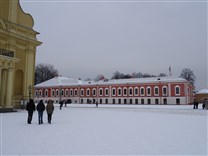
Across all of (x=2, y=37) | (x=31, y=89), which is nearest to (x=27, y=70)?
(x=31, y=89)

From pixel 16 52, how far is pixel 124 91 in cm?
3391

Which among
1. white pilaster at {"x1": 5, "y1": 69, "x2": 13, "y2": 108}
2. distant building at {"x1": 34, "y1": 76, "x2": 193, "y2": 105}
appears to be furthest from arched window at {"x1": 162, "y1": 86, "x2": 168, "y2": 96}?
white pilaster at {"x1": 5, "y1": 69, "x2": 13, "y2": 108}

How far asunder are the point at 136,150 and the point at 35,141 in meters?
3.74

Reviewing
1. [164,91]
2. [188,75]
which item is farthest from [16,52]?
[188,75]

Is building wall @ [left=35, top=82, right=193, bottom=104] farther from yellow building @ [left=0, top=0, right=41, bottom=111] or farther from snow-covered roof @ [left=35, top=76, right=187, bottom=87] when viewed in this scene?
yellow building @ [left=0, top=0, right=41, bottom=111]

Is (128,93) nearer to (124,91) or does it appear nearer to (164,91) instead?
(124,91)

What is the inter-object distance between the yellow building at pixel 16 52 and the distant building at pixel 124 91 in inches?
1222

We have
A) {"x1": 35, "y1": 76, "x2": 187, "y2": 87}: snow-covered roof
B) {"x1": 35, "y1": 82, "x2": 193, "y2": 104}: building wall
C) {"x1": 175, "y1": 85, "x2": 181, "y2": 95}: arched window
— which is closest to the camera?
{"x1": 175, "y1": 85, "x2": 181, "y2": 95}: arched window

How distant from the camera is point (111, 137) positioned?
830 centimetres

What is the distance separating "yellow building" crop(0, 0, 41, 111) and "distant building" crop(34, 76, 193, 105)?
102 feet

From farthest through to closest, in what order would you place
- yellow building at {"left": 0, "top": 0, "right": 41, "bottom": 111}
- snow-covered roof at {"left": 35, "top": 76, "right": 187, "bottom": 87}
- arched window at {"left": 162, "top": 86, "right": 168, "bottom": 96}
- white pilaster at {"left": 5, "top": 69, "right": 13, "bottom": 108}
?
snow-covered roof at {"left": 35, "top": 76, "right": 187, "bottom": 87}, arched window at {"left": 162, "top": 86, "right": 168, "bottom": 96}, yellow building at {"left": 0, "top": 0, "right": 41, "bottom": 111}, white pilaster at {"left": 5, "top": 69, "right": 13, "bottom": 108}

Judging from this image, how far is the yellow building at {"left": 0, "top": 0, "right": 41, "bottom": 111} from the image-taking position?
22.0 m

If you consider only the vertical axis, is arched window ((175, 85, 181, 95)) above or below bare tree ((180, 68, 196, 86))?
below

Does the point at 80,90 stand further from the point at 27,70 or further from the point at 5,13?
the point at 5,13
